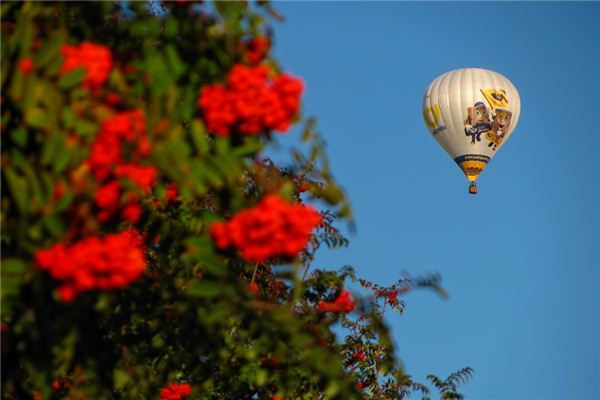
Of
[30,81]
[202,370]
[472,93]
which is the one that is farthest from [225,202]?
[472,93]

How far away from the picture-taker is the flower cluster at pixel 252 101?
677 cm

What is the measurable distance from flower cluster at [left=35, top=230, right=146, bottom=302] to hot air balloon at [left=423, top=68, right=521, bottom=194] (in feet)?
176

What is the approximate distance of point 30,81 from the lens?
21.6 ft

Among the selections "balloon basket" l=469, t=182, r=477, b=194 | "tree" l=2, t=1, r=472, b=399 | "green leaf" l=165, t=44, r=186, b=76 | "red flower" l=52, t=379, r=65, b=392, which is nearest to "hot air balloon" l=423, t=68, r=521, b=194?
"balloon basket" l=469, t=182, r=477, b=194

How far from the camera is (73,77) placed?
21.4ft

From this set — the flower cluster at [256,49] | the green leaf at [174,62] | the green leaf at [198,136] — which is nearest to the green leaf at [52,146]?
the green leaf at [198,136]

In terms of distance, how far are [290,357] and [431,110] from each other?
5196 cm

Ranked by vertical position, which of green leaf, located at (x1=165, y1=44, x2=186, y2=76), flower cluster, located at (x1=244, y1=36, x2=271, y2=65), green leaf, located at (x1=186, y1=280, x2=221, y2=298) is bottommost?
green leaf, located at (x1=186, y1=280, x2=221, y2=298)

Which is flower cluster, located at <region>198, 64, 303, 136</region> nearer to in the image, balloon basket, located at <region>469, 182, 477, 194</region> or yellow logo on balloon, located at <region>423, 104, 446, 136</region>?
balloon basket, located at <region>469, 182, 477, 194</region>

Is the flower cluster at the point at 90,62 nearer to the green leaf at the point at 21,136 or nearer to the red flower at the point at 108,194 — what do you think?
the green leaf at the point at 21,136

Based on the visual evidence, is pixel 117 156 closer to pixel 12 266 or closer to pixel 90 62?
pixel 90 62

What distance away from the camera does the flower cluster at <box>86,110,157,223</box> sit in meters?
6.41

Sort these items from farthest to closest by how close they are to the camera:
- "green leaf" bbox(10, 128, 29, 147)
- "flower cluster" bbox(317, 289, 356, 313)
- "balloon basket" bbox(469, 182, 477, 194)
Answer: "balloon basket" bbox(469, 182, 477, 194) → "flower cluster" bbox(317, 289, 356, 313) → "green leaf" bbox(10, 128, 29, 147)

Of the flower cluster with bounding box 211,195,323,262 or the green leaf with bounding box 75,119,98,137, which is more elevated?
the green leaf with bounding box 75,119,98,137
